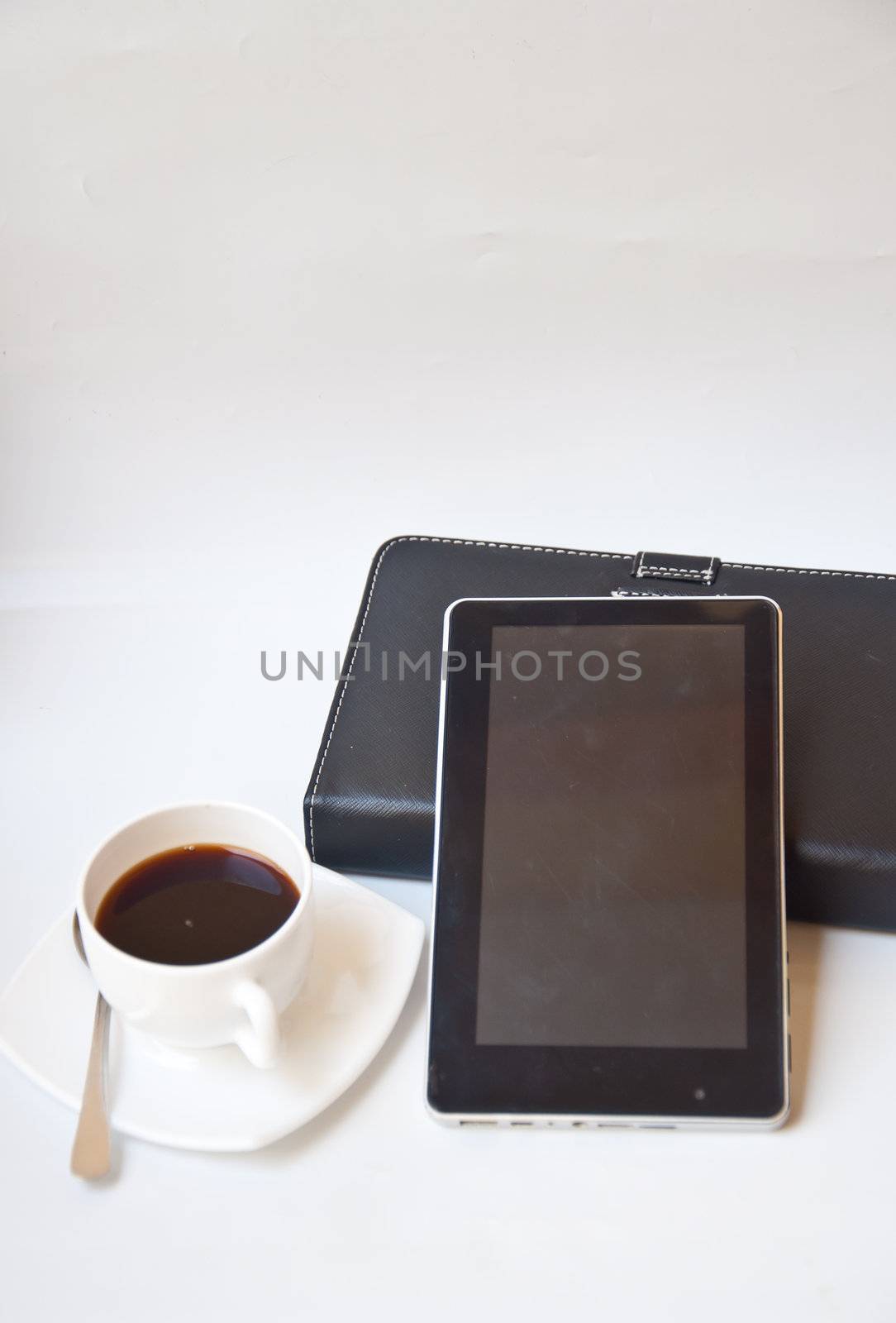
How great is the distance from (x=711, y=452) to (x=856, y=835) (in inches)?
23.7

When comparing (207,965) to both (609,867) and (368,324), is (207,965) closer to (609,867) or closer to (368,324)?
(609,867)

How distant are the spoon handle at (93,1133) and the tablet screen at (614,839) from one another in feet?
0.79

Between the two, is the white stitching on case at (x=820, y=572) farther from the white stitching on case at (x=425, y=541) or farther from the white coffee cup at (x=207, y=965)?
the white coffee cup at (x=207, y=965)

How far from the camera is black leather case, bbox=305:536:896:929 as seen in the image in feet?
3.22

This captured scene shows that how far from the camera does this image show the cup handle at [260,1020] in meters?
0.80

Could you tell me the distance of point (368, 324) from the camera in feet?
4.77

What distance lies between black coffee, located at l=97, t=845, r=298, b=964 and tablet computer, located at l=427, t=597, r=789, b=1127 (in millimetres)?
118

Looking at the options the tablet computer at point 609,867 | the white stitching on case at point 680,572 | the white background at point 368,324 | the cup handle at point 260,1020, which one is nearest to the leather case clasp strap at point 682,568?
the white stitching on case at point 680,572

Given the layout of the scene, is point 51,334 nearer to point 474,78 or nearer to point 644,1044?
point 474,78

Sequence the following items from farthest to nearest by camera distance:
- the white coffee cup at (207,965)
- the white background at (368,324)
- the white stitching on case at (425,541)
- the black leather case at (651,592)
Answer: the white background at (368,324) < the white stitching on case at (425,541) < the black leather case at (651,592) < the white coffee cup at (207,965)

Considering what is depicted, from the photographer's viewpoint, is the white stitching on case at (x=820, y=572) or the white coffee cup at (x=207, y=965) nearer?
the white coffee cup at (x=207, y=965)

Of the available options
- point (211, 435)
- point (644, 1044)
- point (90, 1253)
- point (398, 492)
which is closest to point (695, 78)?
point (398, 492)

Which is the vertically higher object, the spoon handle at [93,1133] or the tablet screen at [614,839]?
the tablet screen at [614,839]

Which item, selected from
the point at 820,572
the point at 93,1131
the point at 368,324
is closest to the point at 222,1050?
the point at 93,1131
